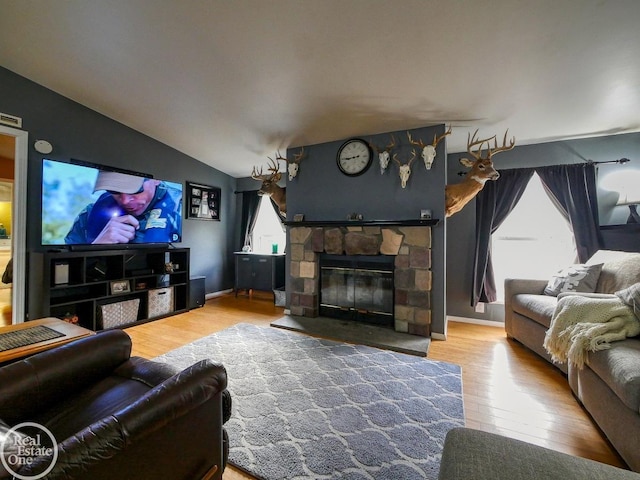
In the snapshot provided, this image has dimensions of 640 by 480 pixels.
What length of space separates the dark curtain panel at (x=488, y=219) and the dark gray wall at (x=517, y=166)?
0.11 m

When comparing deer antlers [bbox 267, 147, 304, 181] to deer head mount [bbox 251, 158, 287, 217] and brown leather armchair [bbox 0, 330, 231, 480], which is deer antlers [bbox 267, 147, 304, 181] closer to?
deer head mount [bbox 251, 158, 287, 217]

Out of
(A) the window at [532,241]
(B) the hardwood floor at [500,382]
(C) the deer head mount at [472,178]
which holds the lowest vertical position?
(B) the hardwood floor at [500,382]

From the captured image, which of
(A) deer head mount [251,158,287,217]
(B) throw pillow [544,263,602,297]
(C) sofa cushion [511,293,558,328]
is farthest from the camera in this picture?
(A) deer head mount [251,158,287,217]

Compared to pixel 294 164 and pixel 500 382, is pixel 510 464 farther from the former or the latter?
pixel 294 164

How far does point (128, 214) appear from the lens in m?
3.56

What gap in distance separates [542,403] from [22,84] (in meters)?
5.63

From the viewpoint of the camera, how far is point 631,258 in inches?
93.4

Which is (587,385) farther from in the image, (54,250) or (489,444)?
(54,250)

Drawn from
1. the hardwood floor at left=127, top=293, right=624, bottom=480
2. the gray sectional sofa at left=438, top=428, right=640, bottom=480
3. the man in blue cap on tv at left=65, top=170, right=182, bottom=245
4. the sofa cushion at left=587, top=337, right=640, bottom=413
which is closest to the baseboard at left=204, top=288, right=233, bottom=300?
the hardwood floor at left=127, top=293, right=624, bottom=480

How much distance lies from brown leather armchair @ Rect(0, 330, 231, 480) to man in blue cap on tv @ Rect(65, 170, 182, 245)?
245cm

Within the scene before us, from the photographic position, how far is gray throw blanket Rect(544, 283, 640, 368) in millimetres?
1663

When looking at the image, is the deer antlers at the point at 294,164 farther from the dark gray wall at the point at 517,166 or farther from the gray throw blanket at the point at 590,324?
the gray throw blanket at the point at 590,324

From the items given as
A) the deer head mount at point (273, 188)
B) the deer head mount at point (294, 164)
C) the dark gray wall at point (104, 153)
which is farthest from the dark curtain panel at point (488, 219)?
the dark gray wall at point (104, 153)

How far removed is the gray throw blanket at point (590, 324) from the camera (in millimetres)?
1663
